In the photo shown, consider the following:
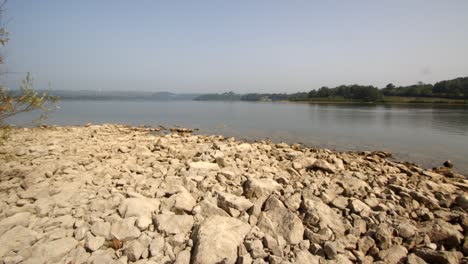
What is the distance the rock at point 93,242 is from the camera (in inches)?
156

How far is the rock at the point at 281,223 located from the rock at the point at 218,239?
15.4 inches

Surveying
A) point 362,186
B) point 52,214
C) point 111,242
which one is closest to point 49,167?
point 52,214

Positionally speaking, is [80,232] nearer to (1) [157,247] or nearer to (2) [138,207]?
(2) [138,207]

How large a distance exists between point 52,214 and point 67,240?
1029 mm

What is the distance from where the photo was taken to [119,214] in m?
4.77

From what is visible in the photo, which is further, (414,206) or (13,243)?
(414,206)

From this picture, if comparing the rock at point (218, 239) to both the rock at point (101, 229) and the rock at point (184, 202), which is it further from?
the rock at point (101, 229)

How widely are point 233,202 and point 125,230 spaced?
207 cm

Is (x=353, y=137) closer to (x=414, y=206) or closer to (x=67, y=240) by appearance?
(x=414, y=206)

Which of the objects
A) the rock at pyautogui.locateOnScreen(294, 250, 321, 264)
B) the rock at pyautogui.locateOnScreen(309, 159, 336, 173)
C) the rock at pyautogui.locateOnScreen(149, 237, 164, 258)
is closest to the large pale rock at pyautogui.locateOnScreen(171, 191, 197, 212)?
the rock at pyautogui.locateOnScreen(149, 237, 164, 258)

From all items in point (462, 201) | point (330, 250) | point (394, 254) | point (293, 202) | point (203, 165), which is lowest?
point (394, 254)

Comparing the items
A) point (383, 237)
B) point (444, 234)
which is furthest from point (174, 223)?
point (444, 234)

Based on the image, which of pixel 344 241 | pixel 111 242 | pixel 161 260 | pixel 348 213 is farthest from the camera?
pixel 348 213

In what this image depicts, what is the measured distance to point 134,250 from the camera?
3889 mm
